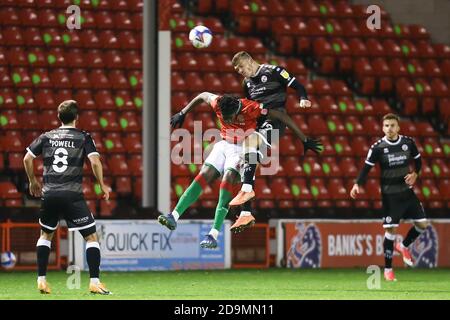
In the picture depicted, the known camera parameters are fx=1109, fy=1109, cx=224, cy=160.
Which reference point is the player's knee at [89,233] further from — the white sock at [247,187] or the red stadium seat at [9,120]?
the red stadium seat at [9,120]

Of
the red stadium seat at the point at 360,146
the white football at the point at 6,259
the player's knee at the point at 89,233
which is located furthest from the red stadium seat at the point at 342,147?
the player's knee at the point at 89,233

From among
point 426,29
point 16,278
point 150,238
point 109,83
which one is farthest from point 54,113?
point 426,29

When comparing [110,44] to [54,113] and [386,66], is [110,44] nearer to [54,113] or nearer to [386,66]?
[54,113]

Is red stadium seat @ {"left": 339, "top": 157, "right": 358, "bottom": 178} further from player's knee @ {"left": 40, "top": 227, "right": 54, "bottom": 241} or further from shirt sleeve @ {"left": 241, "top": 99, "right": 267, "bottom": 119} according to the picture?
player's knee @ {"left": 40, "top": 227, "right": 54, "bottom": 241}

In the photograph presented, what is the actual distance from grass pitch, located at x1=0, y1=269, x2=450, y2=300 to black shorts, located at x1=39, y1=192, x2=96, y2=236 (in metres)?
0.70

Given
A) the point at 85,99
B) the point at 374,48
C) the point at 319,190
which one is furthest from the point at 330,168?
the point at 85,99

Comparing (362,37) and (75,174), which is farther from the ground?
(362,37)

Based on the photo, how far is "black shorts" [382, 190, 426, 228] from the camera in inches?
560

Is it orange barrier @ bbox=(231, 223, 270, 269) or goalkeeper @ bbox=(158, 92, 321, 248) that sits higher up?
goalkeeper @ bbox=(158, 92, 321, 248)

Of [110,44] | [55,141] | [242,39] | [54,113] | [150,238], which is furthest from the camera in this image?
[242,39]

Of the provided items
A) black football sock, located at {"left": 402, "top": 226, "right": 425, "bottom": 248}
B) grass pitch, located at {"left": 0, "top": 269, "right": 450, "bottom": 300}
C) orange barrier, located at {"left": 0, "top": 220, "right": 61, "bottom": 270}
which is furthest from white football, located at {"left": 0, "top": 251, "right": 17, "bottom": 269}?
black football sock, located at {"left": 402, "top": 226, "right": 425, "bottom": 248}

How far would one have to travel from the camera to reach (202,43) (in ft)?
40.1

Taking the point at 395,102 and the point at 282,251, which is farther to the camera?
the point at 395,102

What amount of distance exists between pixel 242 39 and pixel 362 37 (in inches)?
101
